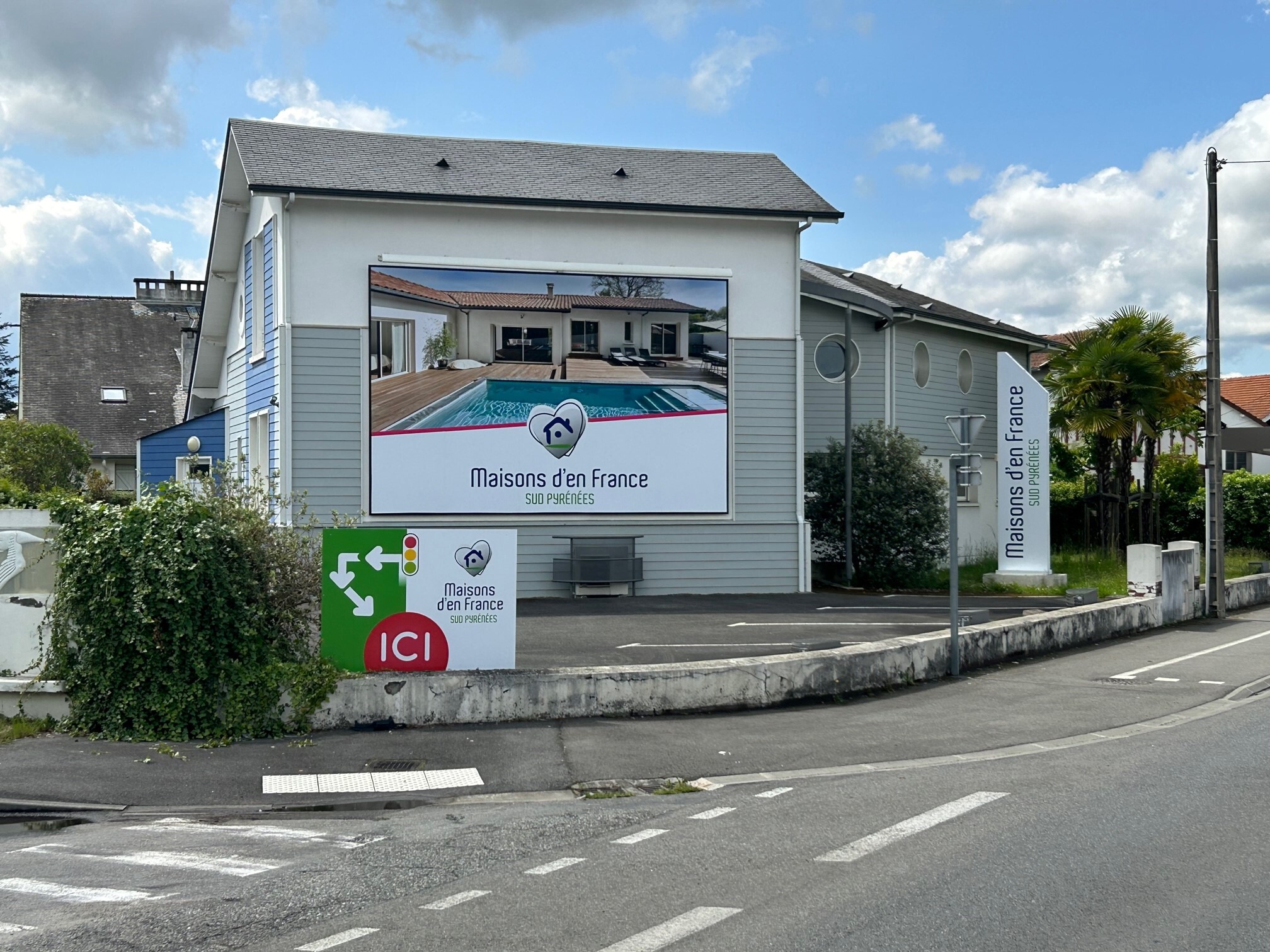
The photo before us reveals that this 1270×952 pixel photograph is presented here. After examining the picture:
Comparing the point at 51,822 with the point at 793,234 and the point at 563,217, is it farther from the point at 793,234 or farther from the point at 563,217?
the point at 793,234

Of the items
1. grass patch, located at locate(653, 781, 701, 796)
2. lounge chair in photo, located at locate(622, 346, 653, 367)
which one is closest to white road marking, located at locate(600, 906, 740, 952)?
grass patch, located at locate(653, 781, 701, 796)

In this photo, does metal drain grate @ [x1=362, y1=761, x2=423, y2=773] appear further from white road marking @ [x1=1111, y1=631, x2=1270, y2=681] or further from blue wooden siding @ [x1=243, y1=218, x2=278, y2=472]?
blue wooden siding @ [x1=243, y1=218, x2=278, y2=472]

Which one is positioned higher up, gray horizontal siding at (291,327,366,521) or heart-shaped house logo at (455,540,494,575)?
gray horizontal siding at (291,327,366,521)

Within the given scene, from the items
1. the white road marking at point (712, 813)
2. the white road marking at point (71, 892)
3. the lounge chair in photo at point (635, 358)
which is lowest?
the white road marking at point (712, 813)

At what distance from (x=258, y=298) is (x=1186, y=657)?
16.2 m

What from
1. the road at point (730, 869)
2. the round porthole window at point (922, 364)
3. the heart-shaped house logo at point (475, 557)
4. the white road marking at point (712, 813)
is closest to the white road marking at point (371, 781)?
the road at point (730, 869)

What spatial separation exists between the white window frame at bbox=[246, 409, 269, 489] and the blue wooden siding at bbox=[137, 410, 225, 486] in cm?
273

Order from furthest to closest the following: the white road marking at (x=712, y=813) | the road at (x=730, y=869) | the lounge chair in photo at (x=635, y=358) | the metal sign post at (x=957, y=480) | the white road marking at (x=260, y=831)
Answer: the lounge chair in photo at (x=635, y=358), the metal sign post at (x=957, y=480), the white road marking at (x=712, y=813), the white road marking at (x=260, y=831), the road at (x=730, y=869)

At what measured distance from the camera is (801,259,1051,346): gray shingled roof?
91.5 ft

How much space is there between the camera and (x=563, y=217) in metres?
21.6

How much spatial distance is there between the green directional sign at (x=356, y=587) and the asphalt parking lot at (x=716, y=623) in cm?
326

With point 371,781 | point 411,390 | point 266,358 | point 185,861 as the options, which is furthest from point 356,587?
point 266,358

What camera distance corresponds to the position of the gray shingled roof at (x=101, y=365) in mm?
45969

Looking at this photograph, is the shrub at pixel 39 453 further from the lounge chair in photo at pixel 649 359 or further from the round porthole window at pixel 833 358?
the round porthole window at pixel 833 358
